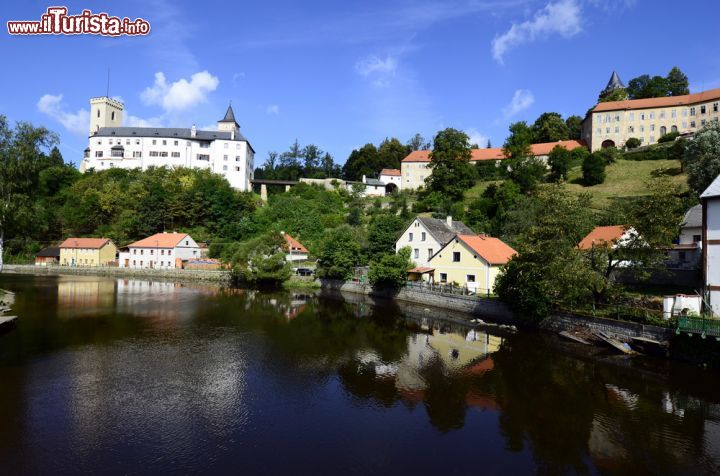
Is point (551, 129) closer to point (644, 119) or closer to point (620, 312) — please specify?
point (644, 119)

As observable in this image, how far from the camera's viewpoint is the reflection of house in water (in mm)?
32812

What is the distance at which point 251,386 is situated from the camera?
17156 millimetres

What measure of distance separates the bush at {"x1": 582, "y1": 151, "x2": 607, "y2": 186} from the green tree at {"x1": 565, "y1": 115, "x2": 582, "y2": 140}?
89.3ft

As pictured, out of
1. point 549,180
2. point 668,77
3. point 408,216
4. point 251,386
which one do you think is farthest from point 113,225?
point 668,77

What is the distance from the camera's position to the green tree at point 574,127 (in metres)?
92.4

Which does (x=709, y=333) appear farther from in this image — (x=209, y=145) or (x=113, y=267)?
(x=209, y=145)

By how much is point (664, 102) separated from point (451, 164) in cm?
4028

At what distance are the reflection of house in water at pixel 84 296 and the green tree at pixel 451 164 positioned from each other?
4875 centimetres

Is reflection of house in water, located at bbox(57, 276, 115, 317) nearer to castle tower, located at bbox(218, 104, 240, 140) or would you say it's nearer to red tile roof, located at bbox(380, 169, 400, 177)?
castle tower, located at bbox(218, 104, 240, 140)

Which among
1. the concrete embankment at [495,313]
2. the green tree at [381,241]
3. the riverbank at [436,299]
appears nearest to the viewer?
the concrete embankment at [495,313]

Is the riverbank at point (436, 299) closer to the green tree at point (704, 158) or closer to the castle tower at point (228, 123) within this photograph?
the green tree at point (704, 158)

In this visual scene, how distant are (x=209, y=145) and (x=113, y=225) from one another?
75.2ft

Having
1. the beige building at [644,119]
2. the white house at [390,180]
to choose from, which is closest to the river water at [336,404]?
the white house at [390,180]

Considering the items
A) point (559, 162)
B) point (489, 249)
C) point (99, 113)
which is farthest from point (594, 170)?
point (99, 113)
